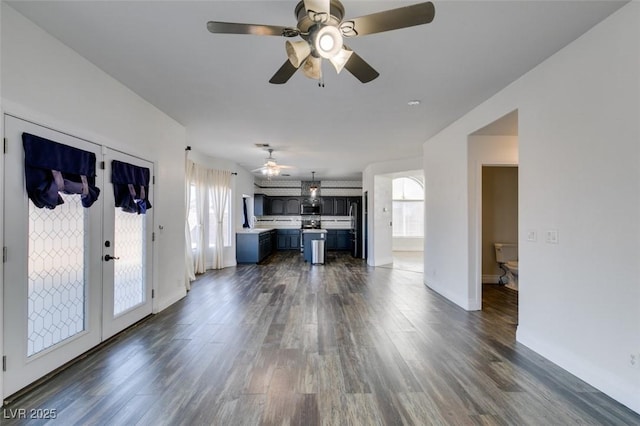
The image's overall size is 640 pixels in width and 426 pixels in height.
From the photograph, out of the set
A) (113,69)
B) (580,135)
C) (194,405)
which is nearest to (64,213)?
(113,69)

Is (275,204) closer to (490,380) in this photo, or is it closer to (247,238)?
(247,238)

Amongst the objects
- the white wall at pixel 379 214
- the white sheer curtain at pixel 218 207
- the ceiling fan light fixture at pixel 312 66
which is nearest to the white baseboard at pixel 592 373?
the ceiling fan light fixture at pixel 312 66

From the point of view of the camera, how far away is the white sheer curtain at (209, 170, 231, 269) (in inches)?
269

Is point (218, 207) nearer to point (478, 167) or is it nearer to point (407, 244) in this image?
point (478, 167)

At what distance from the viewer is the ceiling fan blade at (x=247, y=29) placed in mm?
1589

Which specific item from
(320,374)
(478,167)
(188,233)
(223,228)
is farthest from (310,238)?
(320,374)

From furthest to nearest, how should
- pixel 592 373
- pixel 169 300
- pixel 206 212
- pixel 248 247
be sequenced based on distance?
pixel 248 247, pixel 206 212, pixel 169 300, pixel 592 373

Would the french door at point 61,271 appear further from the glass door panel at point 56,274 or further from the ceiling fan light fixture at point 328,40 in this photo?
the ceiling fan light fixture at point 328,40

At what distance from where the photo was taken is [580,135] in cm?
231

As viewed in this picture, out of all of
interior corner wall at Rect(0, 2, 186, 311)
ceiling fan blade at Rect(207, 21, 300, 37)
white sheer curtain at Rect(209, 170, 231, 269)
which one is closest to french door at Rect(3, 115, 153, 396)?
interior corner wall at Rect(0, 2, 186, 311)

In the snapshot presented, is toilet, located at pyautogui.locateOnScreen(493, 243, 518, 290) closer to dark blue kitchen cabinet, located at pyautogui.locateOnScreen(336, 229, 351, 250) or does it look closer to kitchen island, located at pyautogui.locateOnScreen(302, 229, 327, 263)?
kitchen island, located at pyautogui.locateOnScreen(302, 229, 327, 263)

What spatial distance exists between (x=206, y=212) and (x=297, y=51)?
5.58m

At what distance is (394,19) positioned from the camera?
1553mm

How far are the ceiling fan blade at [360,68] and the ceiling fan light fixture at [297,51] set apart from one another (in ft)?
1.03
